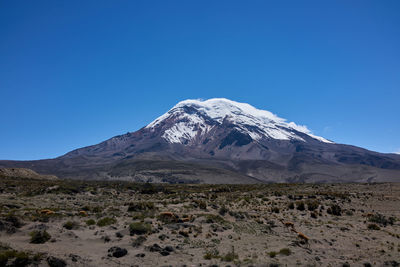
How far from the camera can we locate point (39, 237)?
1286cm

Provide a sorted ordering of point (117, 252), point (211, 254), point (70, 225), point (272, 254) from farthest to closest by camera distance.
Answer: point (70, 225) → point (211, 254) → point (272, 254) → point (117, 252)

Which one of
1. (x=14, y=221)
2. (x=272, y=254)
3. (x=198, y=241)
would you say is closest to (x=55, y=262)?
(x=14, y=221)

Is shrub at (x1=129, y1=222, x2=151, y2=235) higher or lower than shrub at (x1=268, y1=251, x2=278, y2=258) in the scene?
higher

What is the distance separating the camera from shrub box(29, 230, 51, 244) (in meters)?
12.6

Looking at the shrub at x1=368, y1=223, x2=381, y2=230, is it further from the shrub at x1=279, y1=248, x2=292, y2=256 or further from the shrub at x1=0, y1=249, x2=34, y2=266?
the shrub at x1=0, y1=249, x2=34, y2=266

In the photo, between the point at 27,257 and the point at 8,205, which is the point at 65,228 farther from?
the point at 8,205

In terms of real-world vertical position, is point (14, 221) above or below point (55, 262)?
above

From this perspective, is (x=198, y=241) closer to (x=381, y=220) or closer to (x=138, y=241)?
(x=138, y=241)

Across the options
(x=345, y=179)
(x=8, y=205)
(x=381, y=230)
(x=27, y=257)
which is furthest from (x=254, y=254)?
(x=345, y=179)

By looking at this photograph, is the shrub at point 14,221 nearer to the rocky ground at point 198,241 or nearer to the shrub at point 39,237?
the rocky ground at point 198,241

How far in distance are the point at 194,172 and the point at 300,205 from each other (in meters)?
138

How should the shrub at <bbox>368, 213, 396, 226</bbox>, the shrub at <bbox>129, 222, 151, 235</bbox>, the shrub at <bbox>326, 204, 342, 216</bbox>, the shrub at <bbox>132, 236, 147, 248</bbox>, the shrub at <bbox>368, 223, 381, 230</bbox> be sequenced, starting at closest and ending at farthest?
the shrub at <bbox>132, 236, 147, 248</bbox>, the shrub at <bbox>129, 222, 151, 235</bbox>, the shrub at <bbox>368, 223, 381, 230</bbox>, the shrub at <bbox>368, 213, 396, 226</bbox>, the shrub at <bbox>326, 204, 342, 216</bbox>

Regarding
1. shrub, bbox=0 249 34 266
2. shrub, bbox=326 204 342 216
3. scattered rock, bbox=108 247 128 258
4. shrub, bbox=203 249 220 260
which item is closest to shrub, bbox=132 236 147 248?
scattered rock, bbox=108 247 128 258

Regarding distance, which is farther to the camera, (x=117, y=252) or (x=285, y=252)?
(x=285, y=252)
